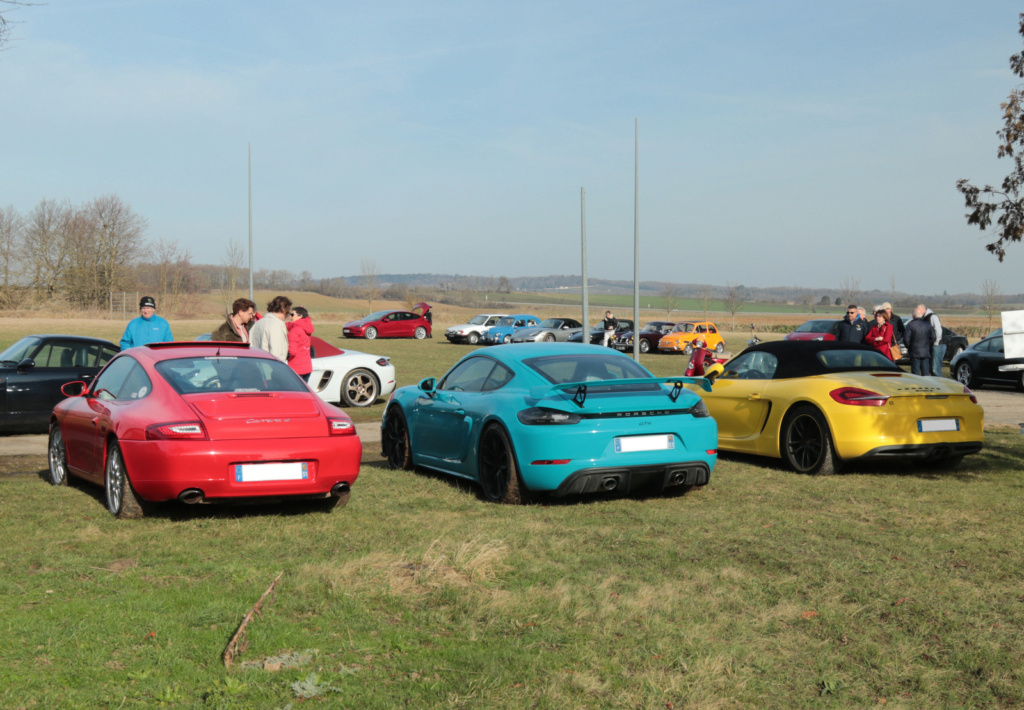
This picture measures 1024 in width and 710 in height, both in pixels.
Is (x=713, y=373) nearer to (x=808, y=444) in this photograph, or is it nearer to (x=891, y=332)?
(x=808, y=444)

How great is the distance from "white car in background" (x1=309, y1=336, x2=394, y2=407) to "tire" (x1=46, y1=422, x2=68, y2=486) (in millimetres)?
8023

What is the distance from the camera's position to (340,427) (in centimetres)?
723

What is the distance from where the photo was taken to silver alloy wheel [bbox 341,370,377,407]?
17.2 m

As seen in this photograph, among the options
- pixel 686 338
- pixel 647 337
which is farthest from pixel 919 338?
pixel 647 337

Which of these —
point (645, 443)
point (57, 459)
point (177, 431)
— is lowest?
point (57, 459)

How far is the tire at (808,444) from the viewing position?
9.04m

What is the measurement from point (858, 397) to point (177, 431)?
6.07 m

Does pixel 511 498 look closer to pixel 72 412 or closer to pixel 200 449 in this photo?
pixel 200 449

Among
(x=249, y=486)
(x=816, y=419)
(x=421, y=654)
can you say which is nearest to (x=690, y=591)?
(x=421, y=654)

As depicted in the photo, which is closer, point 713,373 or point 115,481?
point 115,481

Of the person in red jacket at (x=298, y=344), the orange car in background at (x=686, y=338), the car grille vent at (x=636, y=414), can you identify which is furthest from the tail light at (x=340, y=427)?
the orange car in background at (x=686, y=338)

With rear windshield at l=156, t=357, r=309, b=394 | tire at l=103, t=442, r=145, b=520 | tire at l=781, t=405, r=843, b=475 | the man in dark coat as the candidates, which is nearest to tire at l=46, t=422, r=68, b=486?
tire at l=103, t=442, r=145, b=520

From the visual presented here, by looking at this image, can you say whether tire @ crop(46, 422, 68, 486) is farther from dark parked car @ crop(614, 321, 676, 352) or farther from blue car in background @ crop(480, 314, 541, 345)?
blue car in background @ crop(480, 314, 541, 345)

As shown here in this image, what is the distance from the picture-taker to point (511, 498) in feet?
25.0
